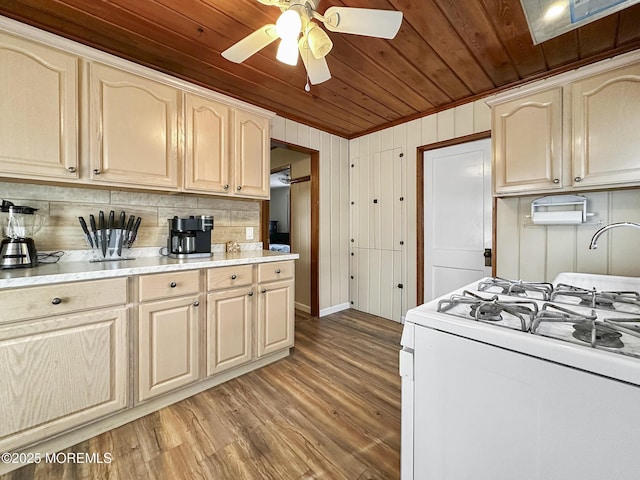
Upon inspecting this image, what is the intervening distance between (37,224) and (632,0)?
352 centimetres

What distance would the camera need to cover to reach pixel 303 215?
3.94m

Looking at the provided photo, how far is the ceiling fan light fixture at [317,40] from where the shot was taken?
4.63 ft

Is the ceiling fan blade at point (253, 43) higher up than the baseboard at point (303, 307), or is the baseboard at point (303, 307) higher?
the ceiling fan blade at point (253, 43)

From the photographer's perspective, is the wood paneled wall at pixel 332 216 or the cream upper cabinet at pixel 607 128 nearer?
the cream upper cabinet at pixel 607 128

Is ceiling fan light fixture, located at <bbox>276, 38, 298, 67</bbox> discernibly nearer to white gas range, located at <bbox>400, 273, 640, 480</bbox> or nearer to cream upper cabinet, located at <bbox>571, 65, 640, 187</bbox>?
white gas range, located at <bbox>400, 273, 640, 480</bbox>

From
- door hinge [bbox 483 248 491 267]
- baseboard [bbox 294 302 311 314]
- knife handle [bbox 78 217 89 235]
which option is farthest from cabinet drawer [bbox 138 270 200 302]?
door hinge [bbox 483 248 491 267]

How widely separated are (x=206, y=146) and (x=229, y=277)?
1.04m

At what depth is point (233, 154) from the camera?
2326 mm

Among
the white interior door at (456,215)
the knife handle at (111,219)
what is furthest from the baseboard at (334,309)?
the knife handle at (111,219)

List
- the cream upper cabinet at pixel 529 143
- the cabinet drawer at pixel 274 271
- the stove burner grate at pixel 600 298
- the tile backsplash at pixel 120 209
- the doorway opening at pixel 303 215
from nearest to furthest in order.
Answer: the stove burner grate at pixel 600 298 < the tile backsplash at pixel 120 209 < the cream upper cabinet at pixel 529 143 < the cabinet drawer at pixel 274 271 < the doorway opening at pixel 303 215

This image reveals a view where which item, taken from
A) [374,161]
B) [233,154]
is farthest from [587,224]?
[233,154]

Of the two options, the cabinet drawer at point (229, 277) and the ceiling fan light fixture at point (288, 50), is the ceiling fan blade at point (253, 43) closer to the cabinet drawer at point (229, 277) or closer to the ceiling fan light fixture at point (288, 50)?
the ceiling fan light fixture at point (288, 50)

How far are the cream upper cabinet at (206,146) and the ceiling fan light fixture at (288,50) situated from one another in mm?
962

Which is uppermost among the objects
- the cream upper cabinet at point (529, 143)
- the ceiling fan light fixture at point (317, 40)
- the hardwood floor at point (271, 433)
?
the ceiling fan light fixture at point (317, 40)
